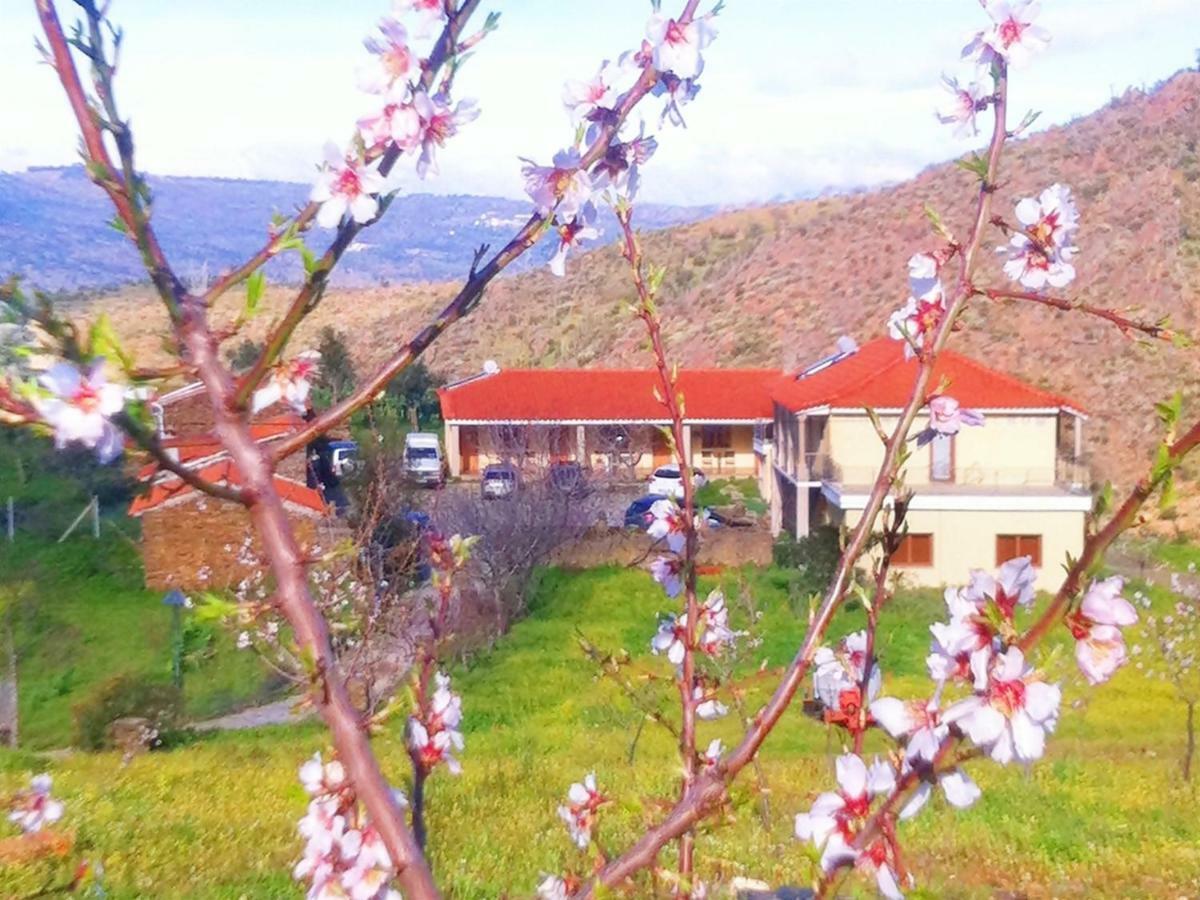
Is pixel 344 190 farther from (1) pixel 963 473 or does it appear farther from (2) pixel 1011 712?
(1) pixel 963 473

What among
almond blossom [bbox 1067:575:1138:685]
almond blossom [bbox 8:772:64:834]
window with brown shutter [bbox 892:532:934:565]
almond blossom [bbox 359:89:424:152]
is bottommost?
window with brown shutter [bbox 892:532:934:565]

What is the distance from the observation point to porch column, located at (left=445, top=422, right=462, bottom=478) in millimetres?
35000

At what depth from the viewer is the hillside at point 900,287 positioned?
38.8m

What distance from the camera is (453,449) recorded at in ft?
116

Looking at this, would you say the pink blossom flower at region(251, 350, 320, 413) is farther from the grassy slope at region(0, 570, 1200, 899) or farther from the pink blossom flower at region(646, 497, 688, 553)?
the pink blossom flower at region(646, 497, 688, 553)

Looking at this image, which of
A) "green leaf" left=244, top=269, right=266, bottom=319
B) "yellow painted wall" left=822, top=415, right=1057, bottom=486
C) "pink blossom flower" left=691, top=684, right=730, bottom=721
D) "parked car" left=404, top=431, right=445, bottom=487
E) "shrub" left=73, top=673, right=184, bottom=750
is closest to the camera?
"green leaf" left=244, top=269, right=266, bottom=319

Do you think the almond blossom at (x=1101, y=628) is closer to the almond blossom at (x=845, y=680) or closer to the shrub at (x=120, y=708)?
the almond blossom at (x=845, y=680)

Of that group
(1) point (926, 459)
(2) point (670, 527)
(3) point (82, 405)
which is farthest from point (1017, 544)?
(3) point (82, 405)

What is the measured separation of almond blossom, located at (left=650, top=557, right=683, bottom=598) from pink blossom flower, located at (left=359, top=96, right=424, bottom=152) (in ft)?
4.48

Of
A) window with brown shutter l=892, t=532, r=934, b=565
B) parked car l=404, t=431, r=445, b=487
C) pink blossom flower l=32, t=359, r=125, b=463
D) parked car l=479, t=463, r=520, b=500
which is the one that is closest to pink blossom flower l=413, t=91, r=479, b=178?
pink blossom flower l=32, t=359, r=125, b=463

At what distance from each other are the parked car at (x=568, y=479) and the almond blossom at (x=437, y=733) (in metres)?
20.1

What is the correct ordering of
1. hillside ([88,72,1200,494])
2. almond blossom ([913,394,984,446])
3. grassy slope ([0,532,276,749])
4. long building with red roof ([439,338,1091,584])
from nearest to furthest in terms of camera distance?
almond blossom ([913,394,984,446])
grassy slope ([0,532,276,749])
long building with red roof ([439,338,1091,584])
hillside ([88,72,1200,494])

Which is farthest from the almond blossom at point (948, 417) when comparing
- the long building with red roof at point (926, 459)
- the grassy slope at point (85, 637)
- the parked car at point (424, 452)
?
the parked car at point (424, 452)

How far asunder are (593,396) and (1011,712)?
34.5 m
